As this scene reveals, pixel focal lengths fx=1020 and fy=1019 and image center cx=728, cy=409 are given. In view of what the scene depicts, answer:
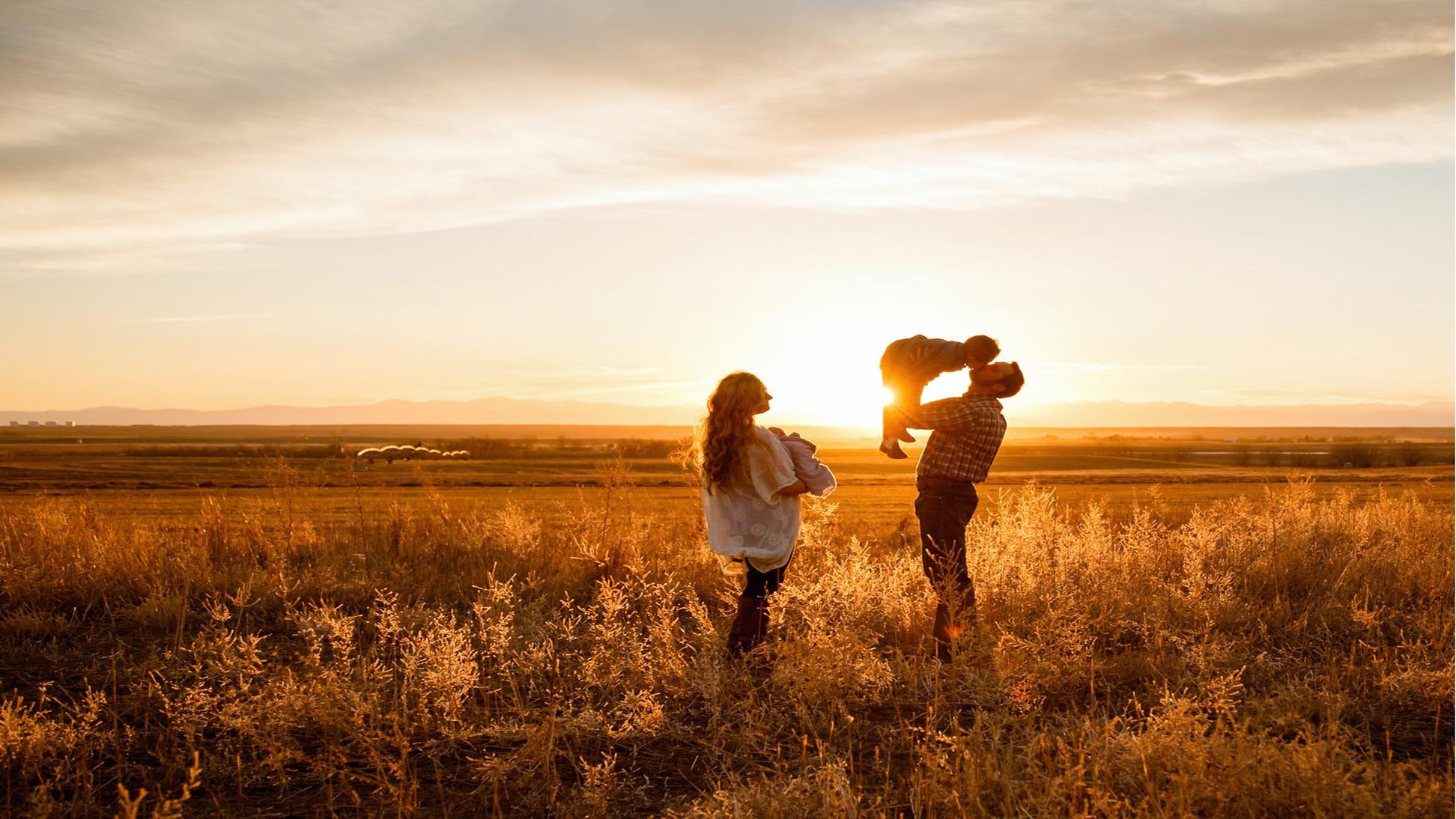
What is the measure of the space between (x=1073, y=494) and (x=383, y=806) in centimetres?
2673

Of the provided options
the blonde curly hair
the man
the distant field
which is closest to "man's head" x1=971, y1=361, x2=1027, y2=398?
the man

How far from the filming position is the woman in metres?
6.48

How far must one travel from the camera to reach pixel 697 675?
245 inches

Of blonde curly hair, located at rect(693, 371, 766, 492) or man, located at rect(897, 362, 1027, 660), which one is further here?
man, located at rect(897, 362, 1027, 660)

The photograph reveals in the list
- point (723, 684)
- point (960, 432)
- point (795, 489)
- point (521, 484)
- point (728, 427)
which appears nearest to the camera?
point (723, 684)

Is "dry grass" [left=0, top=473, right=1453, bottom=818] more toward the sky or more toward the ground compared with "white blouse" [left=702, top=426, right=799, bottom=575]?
more toward the ground

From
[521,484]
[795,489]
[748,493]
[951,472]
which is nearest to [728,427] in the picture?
[748,493]

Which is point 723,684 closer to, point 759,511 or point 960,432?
point 759,511

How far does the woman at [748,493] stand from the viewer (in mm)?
6480

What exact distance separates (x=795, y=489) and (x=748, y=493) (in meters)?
0.31

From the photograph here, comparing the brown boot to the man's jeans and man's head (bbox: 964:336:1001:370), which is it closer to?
the man's jeans

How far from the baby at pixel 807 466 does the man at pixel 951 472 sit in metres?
0.64

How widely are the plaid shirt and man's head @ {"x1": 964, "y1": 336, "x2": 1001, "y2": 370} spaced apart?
0.28 meters

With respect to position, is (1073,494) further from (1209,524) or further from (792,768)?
(792,768)
